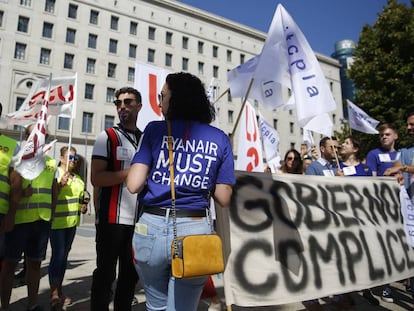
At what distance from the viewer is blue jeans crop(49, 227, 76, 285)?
12.1 feet

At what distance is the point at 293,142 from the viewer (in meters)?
44.1

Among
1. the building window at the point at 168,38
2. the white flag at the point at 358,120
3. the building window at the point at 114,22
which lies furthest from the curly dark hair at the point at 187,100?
the building window at the point at 168,38

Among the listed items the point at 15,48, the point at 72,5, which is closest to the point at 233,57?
the point at 72,5

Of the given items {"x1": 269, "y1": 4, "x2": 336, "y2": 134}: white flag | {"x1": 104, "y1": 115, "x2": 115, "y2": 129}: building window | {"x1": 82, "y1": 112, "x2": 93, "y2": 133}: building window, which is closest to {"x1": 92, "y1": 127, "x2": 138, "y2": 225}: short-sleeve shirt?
{"x1": 269, "y1": 4, "x2": 336, "y2": 134}: white flag

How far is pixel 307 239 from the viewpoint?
10.2 feet

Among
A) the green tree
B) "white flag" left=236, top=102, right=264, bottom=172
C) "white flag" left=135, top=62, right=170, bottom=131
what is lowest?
"white flag" left=236, top=102, right=264, bottom=172

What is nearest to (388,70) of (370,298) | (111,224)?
(370,298)

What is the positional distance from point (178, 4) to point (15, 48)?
17554 millimetres

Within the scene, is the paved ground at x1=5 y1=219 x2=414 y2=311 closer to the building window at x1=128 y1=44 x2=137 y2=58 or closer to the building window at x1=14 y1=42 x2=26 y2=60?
the building window at x1=14 y1=42 x2=26 y2=60

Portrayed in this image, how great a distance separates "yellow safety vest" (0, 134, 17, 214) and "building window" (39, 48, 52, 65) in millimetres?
31191

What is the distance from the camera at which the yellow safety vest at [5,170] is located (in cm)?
300

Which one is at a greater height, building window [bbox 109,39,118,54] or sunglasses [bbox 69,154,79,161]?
building window [bbox 109,39,118,54]

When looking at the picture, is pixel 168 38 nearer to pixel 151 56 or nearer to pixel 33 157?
pixel 151 56

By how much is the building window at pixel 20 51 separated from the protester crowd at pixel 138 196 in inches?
1171
